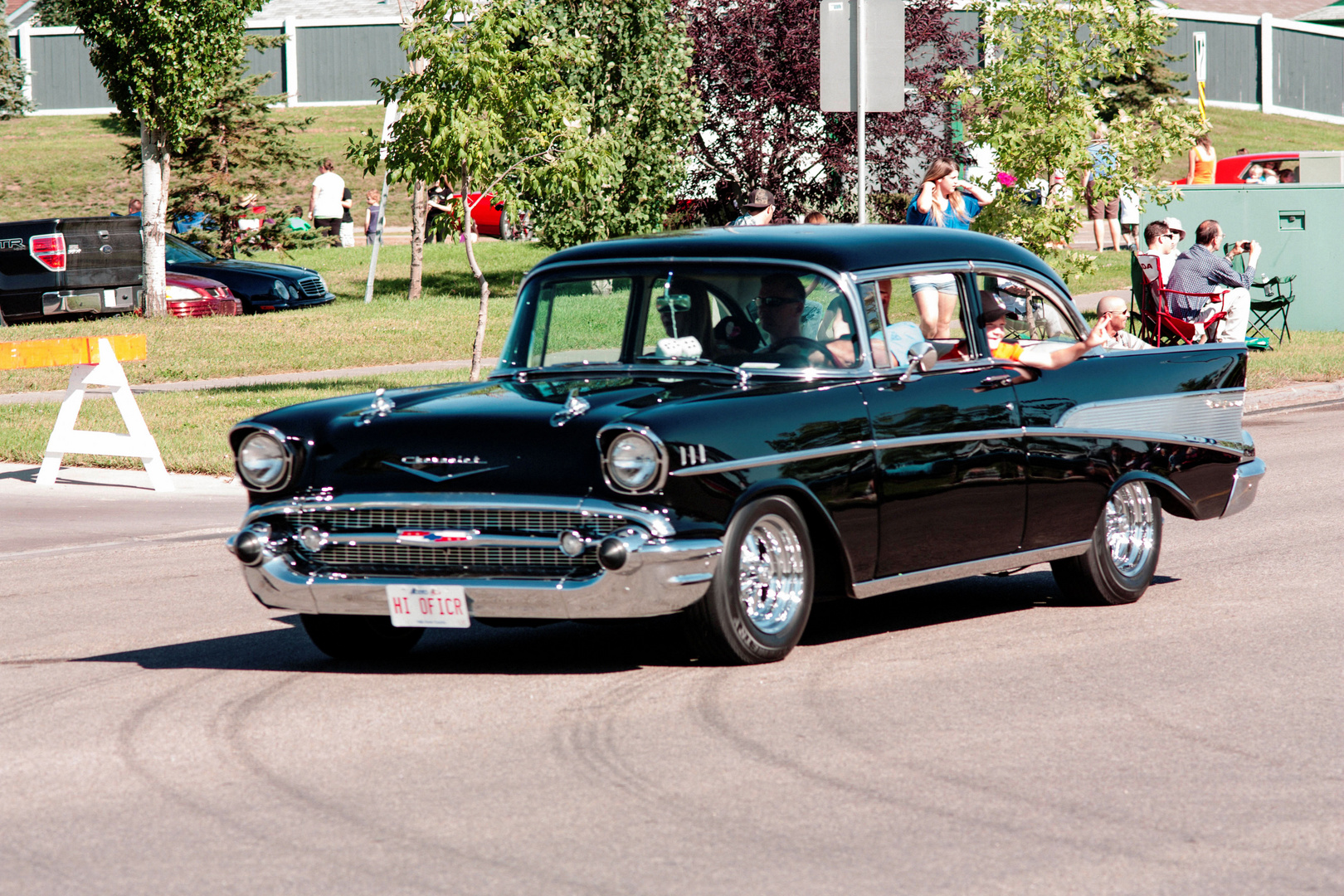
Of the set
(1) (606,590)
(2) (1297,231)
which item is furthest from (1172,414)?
(2) (1297,231)

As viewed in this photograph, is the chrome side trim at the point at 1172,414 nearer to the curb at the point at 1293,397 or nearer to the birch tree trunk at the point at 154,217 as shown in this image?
the curb at the point at 1293,397

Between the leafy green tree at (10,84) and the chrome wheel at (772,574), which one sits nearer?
the chrome wheel at (772,574)

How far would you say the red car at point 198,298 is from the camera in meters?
24.3

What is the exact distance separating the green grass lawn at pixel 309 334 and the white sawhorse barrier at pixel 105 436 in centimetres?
559

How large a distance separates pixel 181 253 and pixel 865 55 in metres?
14.2

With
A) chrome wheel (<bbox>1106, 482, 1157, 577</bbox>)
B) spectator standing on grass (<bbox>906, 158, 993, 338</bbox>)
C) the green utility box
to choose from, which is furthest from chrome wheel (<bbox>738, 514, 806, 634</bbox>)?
the green utility box

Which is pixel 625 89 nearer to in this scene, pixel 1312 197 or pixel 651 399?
pixel 1312 197

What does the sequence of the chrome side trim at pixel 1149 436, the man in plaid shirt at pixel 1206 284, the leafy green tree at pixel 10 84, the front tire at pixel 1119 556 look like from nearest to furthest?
the chrome side trim at pixel 1149 436
the front tire at pixel 1119 556
the man in plaid shirt at pixel 1206 284
the leafy green tree at pixel 10 84

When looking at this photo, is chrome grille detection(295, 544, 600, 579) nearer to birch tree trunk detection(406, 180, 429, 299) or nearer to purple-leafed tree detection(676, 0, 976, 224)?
birch tree trunk detection(406, 180, 429, 299)

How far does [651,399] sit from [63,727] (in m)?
2.31

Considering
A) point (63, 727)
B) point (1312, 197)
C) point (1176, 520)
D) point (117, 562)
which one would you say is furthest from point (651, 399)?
point (1312, 197)

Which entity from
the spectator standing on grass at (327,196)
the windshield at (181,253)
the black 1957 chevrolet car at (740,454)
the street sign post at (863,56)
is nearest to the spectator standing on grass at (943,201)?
the street sign post at (863,56)

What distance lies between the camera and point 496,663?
7.25m

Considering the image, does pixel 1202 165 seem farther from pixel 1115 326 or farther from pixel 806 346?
pixel 806 346
